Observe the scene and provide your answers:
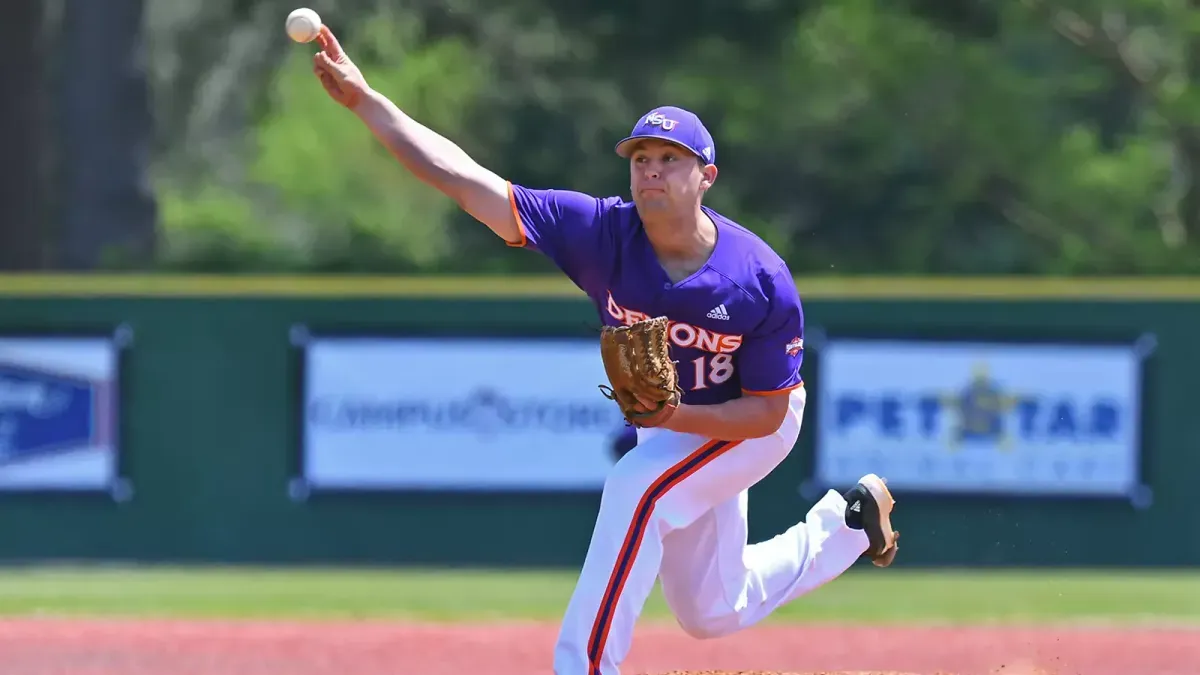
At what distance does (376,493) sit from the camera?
1001cm

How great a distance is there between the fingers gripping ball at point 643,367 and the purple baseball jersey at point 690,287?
18 cm

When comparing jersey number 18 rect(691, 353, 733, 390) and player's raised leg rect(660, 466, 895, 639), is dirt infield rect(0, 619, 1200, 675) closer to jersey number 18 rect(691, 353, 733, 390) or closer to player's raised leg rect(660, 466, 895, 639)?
player's raised leg rect(660, 466, 895, 639)

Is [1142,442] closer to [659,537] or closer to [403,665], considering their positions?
[403,665]

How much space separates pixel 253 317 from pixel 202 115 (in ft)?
56.0

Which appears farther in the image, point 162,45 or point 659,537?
point 162,45

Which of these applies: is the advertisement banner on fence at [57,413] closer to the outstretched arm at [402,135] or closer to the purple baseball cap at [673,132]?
the outstretched arm at [402,135]

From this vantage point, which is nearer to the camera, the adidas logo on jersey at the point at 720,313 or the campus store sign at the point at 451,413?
the adidas logo on jersey at the point at 720,313

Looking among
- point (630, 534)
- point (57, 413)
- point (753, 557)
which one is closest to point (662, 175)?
point (630, 534)

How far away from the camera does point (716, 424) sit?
5.09 metres

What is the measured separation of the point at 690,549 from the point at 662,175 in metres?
1.13

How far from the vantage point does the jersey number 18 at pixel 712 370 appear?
517 cm

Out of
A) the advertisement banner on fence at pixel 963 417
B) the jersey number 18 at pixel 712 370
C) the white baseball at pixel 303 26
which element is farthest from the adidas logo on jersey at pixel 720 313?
the advertisement banner on fence at pixel 963 417

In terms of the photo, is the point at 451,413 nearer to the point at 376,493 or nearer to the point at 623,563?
the point at 376,493

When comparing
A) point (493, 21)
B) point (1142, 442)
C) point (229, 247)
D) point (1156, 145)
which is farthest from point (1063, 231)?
point (229, 247)
